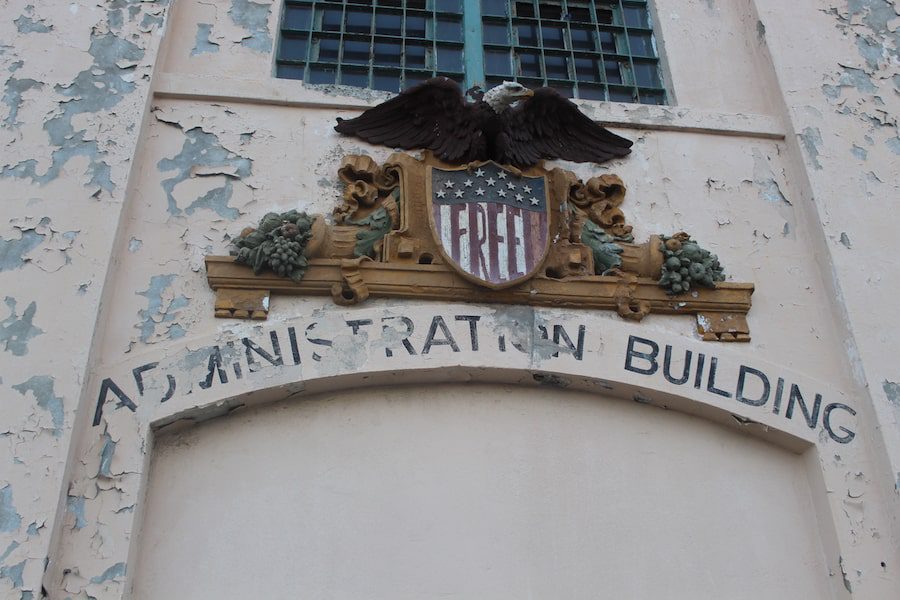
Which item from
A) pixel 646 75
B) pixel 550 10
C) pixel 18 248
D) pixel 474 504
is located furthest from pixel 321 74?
pixel 474 504

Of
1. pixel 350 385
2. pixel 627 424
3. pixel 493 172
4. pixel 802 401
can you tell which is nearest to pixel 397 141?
pixel 493 172

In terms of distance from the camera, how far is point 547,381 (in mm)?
4938

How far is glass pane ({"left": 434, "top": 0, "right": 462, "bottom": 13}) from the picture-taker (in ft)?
21.5

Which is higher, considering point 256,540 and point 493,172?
point 493,172

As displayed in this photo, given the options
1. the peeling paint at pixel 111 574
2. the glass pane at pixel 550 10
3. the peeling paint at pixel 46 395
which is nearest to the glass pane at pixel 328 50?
the glass pane at pixel 550 10

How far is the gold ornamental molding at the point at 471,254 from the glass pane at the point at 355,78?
91cm

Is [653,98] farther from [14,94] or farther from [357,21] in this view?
[14,94]

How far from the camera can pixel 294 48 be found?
6.18 meters

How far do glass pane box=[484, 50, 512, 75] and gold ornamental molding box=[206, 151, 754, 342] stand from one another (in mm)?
1104

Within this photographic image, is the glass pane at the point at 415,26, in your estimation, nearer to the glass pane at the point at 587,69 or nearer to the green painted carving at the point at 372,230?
the glass pane at the point at 587,69

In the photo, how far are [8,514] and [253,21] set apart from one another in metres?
3.29

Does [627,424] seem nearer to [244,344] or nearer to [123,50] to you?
[244,344]

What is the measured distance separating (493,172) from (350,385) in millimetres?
1373

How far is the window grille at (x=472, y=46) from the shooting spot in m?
6.18
